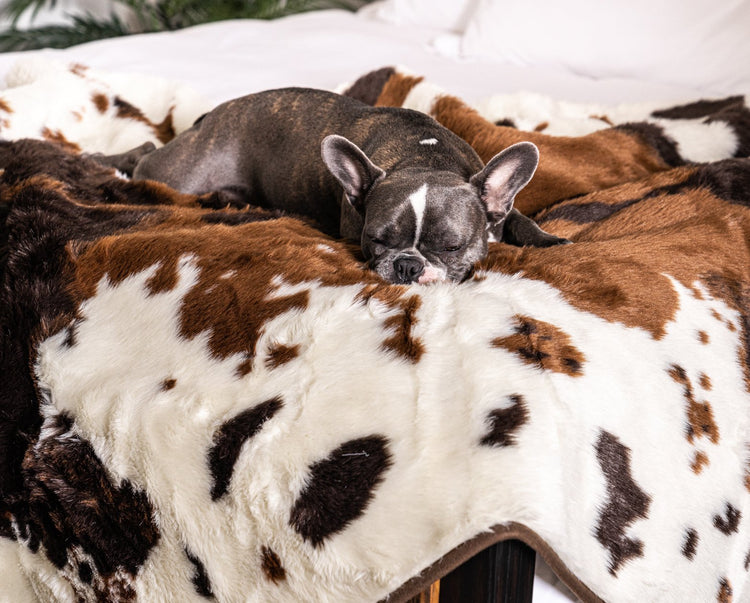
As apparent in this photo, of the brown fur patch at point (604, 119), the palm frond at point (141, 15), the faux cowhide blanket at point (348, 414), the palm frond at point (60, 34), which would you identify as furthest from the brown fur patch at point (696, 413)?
the palm frond at point (60, 34)

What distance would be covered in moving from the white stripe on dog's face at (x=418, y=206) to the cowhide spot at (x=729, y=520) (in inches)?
30.9

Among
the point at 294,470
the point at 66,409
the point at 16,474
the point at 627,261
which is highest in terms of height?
the point at 627,261

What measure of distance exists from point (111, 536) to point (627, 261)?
3.08ft

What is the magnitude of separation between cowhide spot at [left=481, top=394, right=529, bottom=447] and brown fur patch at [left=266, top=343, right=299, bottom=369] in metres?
0.31

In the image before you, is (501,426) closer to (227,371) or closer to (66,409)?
(227,371)

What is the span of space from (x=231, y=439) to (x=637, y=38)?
261 centimetres

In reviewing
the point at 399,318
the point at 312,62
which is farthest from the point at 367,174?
the point at 312,62

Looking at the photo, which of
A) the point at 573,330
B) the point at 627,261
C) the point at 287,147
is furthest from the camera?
the point at 287,147

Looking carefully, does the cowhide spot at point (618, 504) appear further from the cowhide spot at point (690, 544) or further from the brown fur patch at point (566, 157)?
the brown fur patch at point (566, 157)

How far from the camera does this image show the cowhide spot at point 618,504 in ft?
3.05

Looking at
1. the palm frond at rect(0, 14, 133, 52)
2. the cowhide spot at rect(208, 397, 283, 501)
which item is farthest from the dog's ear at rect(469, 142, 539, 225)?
the palm frond at rect(0, 14, 133, 52)

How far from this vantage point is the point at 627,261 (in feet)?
4.26

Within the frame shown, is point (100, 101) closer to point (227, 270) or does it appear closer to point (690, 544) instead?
point (227, 270)

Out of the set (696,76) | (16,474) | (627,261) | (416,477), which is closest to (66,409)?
(16,474)
